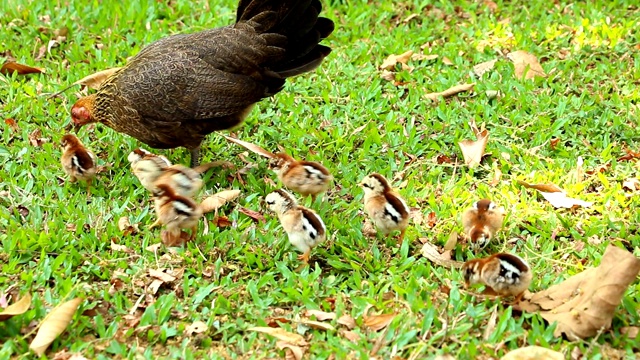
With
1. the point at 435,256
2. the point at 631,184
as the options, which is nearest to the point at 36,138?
the point at 435,256

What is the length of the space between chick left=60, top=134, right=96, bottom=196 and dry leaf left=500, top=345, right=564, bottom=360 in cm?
324

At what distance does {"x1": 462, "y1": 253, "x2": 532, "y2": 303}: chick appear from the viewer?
452 centimetres

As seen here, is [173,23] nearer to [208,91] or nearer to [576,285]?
[208,91]

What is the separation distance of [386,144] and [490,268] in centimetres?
231

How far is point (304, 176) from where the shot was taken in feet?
18.5

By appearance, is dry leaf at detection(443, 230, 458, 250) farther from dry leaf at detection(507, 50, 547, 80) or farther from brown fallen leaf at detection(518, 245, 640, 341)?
dry leaf at detection(507, 50, 547, 80)

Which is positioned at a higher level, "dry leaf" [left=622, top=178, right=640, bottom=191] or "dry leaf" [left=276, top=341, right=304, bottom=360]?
"dry leaf" [left=276, top=341, right=304, bottom=360]

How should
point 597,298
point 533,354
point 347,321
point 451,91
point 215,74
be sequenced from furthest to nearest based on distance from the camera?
point 451,91 → point 215,74 → point 347,321 → point 597,298 → point 533,354

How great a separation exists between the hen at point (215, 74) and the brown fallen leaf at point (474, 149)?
1.36 meters

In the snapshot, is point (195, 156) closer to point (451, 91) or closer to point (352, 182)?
point (352, 182)

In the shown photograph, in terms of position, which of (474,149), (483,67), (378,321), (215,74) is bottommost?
(483,67)

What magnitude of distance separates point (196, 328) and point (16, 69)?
13.2ft

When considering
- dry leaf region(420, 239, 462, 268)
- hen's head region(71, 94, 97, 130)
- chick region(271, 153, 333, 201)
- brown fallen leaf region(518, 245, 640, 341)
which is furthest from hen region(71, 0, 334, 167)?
brown fallen leaf region(518, 245, 640, 341)

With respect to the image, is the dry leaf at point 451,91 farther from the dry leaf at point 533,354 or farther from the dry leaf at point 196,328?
the dry leaf at point 196,328
